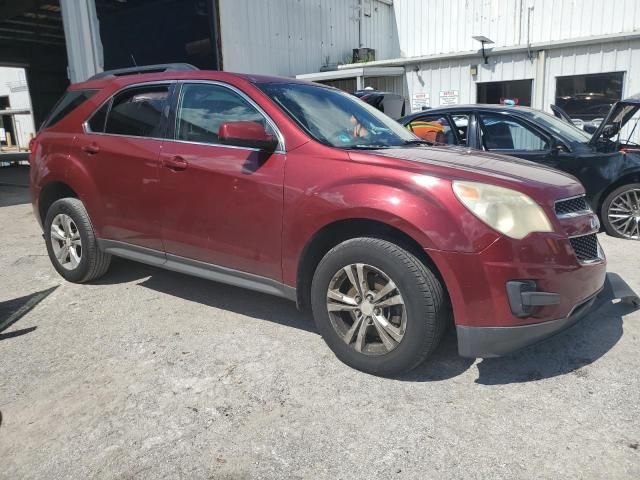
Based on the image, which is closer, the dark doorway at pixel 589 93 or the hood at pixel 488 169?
the hood at pixel 488 169

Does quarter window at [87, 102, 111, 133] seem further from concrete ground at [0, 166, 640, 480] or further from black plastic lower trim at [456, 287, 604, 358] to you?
black plastic lower trim at [456, 287, 604, 358]

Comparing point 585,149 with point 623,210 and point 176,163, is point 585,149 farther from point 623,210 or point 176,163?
point 176,163

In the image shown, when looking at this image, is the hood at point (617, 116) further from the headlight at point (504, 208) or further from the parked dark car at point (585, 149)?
the headlight at point (504, 208)

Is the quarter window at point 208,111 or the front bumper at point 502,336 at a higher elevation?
the quarter window at point 208,111

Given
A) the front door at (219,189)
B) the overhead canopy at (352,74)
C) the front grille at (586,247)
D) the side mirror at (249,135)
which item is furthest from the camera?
the overhead canopy at (352,74)

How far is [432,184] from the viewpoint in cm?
258

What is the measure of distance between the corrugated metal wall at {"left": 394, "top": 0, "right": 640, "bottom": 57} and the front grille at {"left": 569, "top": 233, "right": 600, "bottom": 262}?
1238 cm

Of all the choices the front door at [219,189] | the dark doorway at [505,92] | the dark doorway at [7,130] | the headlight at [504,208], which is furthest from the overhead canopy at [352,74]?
the dark doorway at [7,130]

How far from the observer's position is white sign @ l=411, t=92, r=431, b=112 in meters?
14.2

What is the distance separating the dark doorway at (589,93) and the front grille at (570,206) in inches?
408

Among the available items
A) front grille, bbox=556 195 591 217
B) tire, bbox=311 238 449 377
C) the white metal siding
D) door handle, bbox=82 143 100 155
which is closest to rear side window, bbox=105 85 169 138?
door handle, bbox=82 143 100 155

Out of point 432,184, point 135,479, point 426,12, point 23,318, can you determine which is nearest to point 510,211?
point 432,184

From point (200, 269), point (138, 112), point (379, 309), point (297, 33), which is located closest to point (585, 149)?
point (379, 309)

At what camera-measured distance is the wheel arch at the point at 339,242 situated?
8.82ft
